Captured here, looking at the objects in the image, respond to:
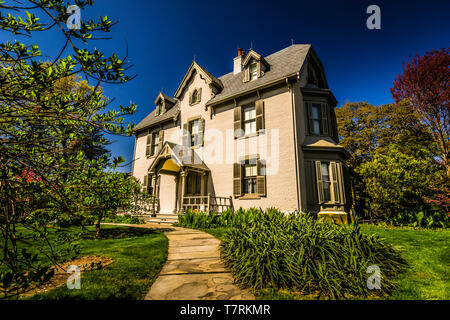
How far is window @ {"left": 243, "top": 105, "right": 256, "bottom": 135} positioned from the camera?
464 inches

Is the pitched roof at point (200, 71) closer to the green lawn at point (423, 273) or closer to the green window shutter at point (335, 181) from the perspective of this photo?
the green window shutter at point (335, 181)

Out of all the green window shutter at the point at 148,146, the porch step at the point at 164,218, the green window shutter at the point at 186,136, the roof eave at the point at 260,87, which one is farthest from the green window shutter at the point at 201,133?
the green window shutter at the point at 148,146

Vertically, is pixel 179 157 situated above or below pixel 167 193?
above

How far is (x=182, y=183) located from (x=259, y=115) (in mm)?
5609

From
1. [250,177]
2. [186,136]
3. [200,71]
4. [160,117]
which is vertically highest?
[200,71]

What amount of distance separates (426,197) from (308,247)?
933 centimetres

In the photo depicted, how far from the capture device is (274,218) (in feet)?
18.4

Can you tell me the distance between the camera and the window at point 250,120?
38.7ft

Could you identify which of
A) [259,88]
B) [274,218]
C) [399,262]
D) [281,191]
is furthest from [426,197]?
[259,88]

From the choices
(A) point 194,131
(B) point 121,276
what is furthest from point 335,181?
(B) point 121,276

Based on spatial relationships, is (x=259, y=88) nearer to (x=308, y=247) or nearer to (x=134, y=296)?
(x=308, y=247)

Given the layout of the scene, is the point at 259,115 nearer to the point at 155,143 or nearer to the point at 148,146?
the point at 155,143

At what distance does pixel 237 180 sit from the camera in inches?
443

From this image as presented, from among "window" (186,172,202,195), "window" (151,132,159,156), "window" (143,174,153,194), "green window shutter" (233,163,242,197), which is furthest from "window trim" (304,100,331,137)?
"window" (143,174,153,194)
